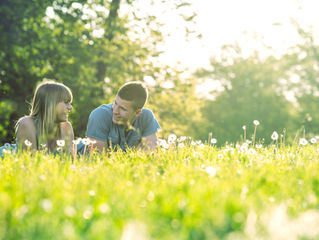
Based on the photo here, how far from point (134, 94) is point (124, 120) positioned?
0.41m

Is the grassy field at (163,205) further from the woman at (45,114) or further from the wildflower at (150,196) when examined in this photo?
the woman at (45,114)

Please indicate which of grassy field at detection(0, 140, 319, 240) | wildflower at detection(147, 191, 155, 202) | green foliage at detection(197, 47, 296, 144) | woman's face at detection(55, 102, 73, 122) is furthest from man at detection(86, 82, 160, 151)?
green foliage at detection(197, 47, 296, 144)

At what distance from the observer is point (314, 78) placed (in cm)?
2845

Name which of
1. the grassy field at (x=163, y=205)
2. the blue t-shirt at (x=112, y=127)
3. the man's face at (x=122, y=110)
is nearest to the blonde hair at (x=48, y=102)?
the blue t-shirt at (x=112, y=127)

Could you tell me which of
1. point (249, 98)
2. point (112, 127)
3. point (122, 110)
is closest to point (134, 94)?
point (122, 110)

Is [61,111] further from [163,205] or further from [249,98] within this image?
[249,98]

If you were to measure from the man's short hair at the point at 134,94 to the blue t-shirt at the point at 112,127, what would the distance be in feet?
1.23

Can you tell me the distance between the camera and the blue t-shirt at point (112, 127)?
5914mm

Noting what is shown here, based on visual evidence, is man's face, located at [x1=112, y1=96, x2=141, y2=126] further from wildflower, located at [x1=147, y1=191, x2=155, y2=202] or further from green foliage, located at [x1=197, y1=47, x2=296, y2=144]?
green foliage, located at [x1=197, y1=47, x2=296, y2=144]

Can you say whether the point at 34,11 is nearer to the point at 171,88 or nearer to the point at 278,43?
the point at 171,88

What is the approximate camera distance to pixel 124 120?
571cm

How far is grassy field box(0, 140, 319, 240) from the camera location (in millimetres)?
1958

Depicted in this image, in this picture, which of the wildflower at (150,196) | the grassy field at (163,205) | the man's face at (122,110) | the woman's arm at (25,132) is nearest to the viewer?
the grassy field at (163,205)

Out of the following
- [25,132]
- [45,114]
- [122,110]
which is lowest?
[25,132]
